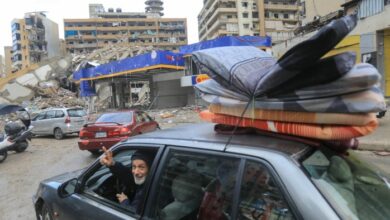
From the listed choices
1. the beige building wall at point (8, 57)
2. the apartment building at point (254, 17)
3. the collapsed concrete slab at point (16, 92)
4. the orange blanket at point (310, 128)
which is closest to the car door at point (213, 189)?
the orange blanket at point (310, 128)

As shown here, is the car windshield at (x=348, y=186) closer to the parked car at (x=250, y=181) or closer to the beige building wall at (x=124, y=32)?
the parked car at (x=250, y=181)

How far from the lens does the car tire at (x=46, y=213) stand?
3.99 meters

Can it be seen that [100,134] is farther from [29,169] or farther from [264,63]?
[264,63]

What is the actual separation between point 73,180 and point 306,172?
2.69m

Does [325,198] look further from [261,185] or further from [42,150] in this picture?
[42,150]

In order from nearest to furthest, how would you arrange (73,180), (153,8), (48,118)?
(73,180)
(48,118)
(153,8)

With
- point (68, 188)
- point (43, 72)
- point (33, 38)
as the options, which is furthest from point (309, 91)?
point (33, 38)

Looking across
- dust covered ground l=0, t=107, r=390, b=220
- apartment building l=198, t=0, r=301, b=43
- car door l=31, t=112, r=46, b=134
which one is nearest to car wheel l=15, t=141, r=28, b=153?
dust covered ground l=0, t=107, r=390, b=220

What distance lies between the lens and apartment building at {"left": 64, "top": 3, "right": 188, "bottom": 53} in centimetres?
10519

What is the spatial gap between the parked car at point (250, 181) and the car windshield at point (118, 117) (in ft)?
27.9

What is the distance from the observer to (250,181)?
2.07 m

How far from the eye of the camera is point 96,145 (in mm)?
11211

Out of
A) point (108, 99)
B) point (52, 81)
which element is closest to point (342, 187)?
point (108, 99)

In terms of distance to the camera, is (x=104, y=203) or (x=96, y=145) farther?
(x=96, y=145)
